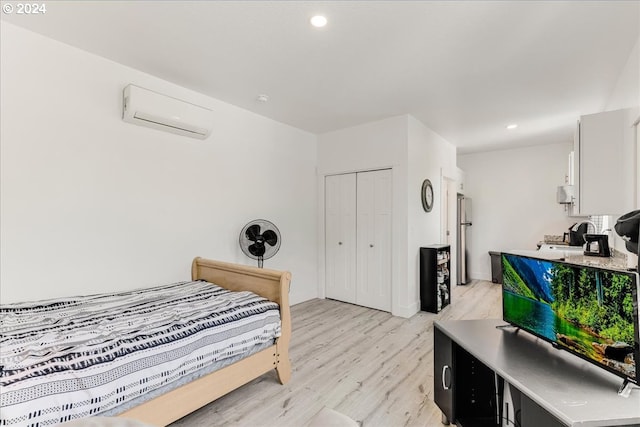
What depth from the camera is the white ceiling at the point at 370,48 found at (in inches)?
73.4

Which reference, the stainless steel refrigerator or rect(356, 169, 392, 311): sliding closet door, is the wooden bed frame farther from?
the stainless steel refrigerator

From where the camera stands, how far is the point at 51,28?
206 cm

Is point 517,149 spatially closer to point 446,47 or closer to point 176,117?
point 446,47

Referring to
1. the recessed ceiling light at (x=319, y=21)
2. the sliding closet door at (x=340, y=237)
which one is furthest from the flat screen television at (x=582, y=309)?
the sliding closet door at (x=340, y=237)

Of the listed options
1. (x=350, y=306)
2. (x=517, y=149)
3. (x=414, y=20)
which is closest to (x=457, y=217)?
(x=517, y=149)

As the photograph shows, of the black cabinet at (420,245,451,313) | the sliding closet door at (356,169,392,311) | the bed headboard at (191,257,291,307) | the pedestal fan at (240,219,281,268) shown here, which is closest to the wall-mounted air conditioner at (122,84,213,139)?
the pedestal fan at (240,219,281,268)

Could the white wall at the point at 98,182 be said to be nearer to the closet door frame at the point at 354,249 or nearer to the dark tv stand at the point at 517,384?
the closet door frame at the point at 354,249

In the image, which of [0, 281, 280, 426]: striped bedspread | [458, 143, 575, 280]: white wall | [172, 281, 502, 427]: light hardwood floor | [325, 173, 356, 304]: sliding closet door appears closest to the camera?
[0, 281, 280, 426]: striped bedspread

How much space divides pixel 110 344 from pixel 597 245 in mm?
3956

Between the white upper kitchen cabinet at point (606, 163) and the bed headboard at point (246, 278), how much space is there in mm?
2277

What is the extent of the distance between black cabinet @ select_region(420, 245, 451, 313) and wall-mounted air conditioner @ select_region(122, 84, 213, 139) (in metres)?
2.94

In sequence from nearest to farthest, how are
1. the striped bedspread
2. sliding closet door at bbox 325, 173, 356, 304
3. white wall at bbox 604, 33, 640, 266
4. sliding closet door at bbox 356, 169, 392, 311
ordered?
1. the striped bedspread
2. white wall at bbox 604, 33, 640, 266
3. sliding closet door at bbox 356, 169, 392, 311
4. sliding closet door at bbox 325, 173, 356, 304

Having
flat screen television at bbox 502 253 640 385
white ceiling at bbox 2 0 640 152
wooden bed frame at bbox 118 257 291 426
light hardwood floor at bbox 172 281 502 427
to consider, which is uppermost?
white ceiling at bbox 2 0 640 152

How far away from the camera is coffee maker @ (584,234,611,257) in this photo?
109 inches
